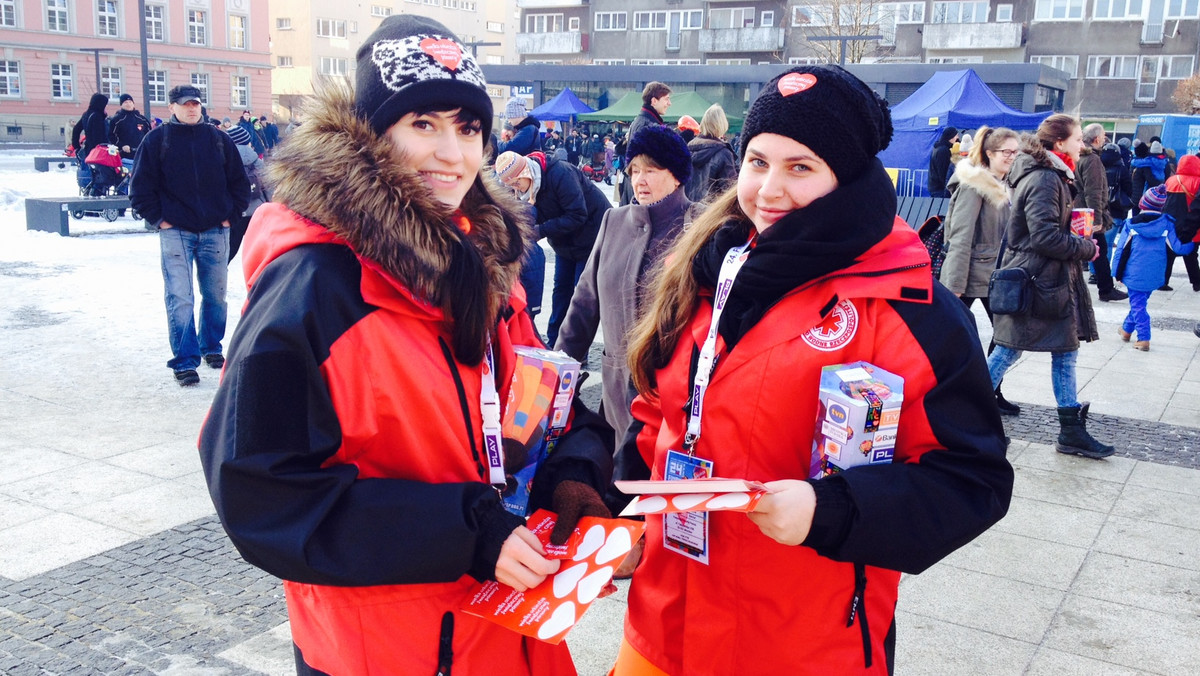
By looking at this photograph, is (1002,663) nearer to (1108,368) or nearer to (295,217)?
(295,217)

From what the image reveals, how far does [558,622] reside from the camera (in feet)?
5.41

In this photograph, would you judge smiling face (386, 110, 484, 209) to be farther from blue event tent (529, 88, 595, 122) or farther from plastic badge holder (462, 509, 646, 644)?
blue event tent (529, 88, 595, 122)

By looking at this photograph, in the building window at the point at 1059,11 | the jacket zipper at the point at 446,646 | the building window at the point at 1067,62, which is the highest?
the building window at the point at 1059,11

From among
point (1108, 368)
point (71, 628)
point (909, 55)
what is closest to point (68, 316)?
point (71, 628)

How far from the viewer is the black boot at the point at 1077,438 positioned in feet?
19.8

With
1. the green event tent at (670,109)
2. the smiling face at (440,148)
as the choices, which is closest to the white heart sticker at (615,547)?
the smiling face at (440,148)

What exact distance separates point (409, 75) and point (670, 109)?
→ 118 feet

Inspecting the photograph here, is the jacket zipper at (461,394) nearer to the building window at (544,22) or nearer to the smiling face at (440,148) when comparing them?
the smiling face at (440,148)

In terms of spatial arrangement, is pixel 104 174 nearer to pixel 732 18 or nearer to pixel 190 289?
pixel 190 289

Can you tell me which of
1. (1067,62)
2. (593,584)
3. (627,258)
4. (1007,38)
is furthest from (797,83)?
(1067,62)

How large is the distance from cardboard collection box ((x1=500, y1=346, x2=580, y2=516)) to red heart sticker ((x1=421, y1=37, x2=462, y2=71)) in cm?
61

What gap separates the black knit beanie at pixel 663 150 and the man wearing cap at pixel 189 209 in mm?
4010

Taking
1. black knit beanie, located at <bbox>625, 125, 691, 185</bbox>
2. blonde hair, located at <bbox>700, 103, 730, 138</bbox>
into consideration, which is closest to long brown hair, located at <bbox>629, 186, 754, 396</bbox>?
black knit beanie, located at <bbox>625, 125, 691, 185</bbox>

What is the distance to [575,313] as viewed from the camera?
4621 mm
